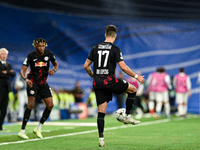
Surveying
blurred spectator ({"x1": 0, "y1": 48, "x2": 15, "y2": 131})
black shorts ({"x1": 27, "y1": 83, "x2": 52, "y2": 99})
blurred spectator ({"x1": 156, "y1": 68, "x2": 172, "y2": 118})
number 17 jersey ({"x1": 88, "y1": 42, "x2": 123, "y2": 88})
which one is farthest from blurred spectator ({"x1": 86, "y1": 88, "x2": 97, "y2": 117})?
number 17 jersey ({"x1": 88, "y1": 42, "x2": 123, "y2": 88})

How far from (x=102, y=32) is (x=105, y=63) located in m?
18.2

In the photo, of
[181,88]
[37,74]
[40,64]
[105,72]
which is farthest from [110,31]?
[181,88]

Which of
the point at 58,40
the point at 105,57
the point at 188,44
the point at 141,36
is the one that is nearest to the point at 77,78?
the point at 58,40

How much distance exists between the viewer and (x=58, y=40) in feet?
79.4

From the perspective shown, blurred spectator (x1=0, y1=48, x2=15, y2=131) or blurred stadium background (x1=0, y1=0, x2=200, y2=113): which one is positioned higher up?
blurred stadium background (x1=0, y1=0, x2=200, y2=113)

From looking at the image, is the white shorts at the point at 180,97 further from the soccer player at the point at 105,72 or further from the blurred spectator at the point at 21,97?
the soccer player at the point at 105,72

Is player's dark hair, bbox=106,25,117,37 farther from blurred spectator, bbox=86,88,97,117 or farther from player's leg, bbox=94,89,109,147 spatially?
blurred spectator, bbox=86,88,97,117

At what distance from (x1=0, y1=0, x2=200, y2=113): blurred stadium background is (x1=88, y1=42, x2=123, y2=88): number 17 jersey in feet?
48.1

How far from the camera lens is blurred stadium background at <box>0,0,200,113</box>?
73.8 ft

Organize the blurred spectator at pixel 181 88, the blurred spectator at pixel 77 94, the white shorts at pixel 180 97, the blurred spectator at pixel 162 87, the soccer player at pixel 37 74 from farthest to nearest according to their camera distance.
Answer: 1. the blurred spectator at pixel 77 94
2. the white shorts at pixel 180 97
3. the blurred spectator at pixel 181 88
4. the blurred spectator at pixel 162 87
5. the soccer player at pixel 37 74

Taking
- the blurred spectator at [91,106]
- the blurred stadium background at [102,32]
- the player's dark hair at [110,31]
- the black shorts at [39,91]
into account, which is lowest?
the blurred spectator at [91,106]

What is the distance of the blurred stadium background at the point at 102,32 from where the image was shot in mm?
22500

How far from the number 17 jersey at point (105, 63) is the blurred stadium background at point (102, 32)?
14659mm

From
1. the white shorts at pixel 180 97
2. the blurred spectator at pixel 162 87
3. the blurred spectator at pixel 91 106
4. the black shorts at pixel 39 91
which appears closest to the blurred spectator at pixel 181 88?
the white shorts at pixel 180 97
